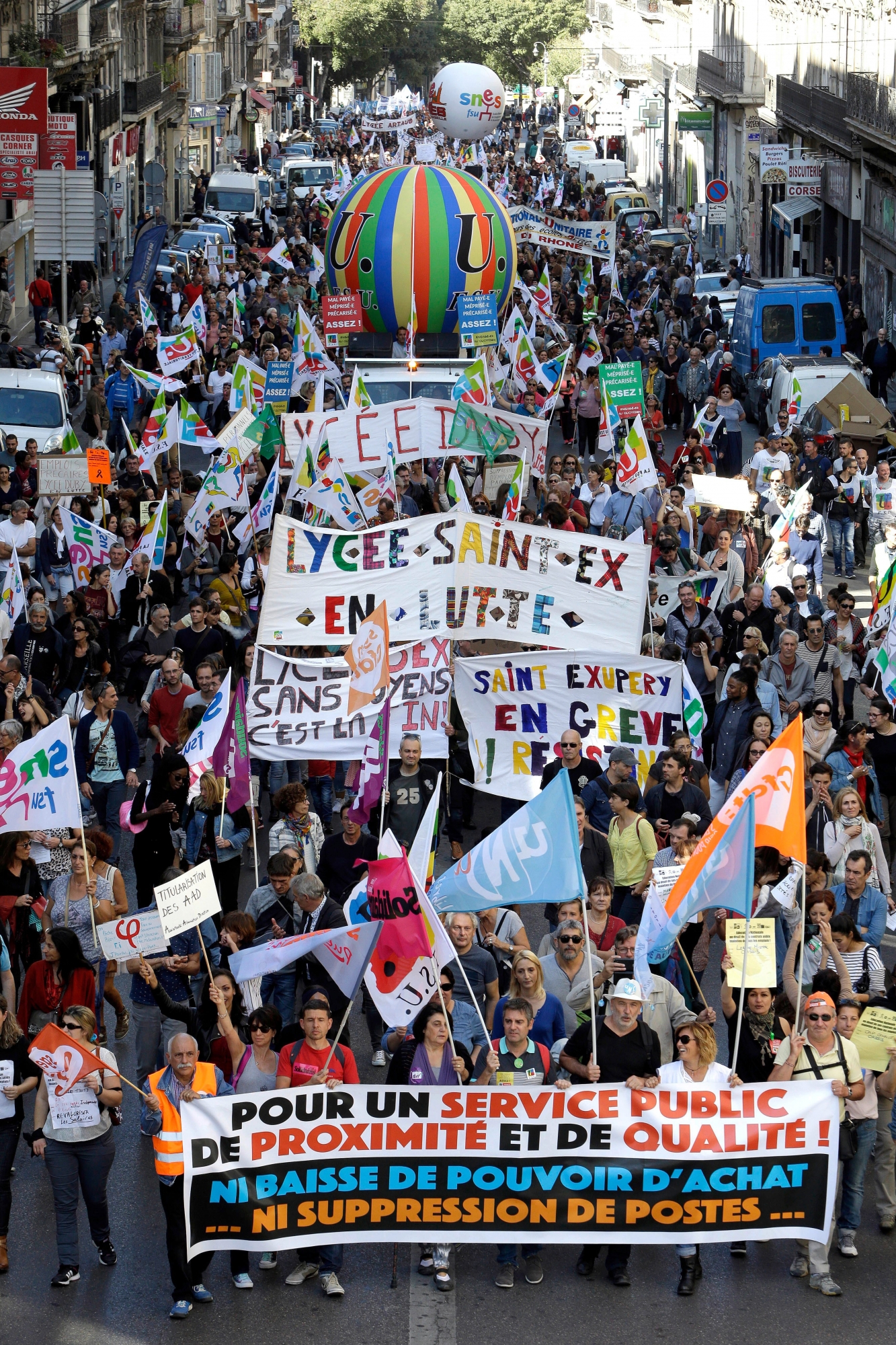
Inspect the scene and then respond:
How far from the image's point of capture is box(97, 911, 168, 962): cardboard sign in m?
9.37

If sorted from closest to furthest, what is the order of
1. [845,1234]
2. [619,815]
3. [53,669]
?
[845,1234] < [619,815] < [53,669]

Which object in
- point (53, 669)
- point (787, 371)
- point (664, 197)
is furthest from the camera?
point (664, 197)

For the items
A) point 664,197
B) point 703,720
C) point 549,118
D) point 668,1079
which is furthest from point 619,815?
point 549,118

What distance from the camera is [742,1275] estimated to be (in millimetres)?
8844

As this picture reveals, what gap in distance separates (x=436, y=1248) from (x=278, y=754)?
467 cm

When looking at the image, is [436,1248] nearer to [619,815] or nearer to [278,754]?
[619,815]

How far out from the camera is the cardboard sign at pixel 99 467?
19.4m

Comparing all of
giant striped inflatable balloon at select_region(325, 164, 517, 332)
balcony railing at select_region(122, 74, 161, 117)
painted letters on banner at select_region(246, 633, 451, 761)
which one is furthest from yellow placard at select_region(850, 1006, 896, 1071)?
balcony railing at select_region(122, 74, 161, 117)

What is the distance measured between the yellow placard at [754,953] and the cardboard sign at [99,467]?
11.4 metres

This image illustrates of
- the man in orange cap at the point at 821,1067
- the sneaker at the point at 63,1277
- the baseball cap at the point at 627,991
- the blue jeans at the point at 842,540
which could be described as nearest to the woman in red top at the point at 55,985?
the sneaker at the point at 63,1277

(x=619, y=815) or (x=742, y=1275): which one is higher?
(x=619, y=815)

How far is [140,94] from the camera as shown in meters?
65.0

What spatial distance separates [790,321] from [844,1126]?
23528 millimetres

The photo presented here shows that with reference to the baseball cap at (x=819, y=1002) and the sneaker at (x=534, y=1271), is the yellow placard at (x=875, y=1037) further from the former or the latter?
the sneaker at (x=534, y=1271)
